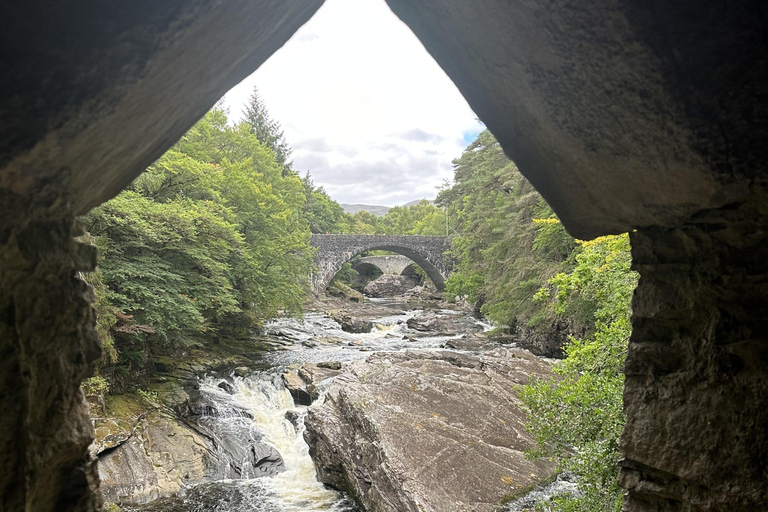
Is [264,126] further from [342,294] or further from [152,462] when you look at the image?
[152,462]

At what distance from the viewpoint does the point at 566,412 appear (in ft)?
18.6

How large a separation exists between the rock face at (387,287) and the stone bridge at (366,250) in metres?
9.52

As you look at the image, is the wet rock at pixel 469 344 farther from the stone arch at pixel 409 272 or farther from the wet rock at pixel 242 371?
the stone arch at pixel 409 272

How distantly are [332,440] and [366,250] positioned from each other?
29259 mm

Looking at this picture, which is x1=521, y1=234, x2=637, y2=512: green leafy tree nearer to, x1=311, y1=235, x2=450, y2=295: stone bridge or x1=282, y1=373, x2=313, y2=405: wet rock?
x1=282, y1=373, x2=313, y2=405: wet rock

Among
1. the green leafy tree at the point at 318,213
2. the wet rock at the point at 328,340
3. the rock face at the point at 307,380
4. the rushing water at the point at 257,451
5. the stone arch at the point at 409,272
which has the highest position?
the green leafy tree at the point at 318,213

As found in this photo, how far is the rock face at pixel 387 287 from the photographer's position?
48000 mm

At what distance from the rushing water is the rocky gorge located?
0.09 ft

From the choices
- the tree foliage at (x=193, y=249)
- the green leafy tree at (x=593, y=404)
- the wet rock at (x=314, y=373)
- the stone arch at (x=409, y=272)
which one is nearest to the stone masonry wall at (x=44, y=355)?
the green leafy tree at (x=593, y=404)

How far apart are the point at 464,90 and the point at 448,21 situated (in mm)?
673

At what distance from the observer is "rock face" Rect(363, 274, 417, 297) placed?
48.0 metres

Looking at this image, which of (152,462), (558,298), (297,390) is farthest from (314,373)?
(558,298)

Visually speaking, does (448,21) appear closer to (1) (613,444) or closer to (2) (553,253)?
(1) (613,444)

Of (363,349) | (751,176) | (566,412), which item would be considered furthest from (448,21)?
(363,349)
